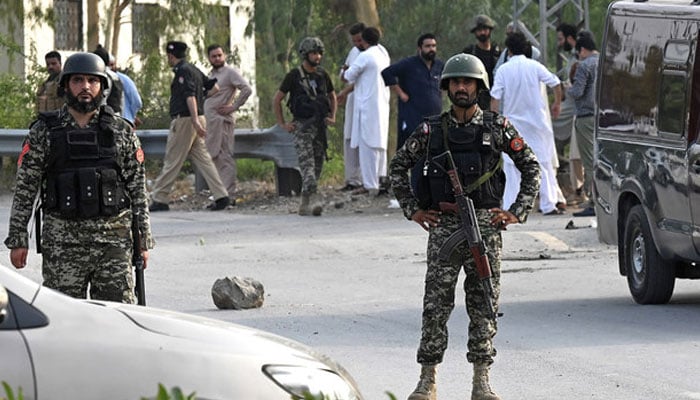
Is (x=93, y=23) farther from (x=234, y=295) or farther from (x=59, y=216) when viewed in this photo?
(x=59, y=216)

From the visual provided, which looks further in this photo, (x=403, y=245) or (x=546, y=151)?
(x=546, y=151)

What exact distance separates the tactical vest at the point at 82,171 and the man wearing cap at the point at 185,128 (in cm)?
1067

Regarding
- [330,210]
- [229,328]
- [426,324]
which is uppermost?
[229,328]

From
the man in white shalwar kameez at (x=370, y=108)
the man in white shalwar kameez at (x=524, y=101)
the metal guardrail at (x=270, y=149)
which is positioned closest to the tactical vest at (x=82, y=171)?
the man in white shalwar kameez at (x=524, y=101)

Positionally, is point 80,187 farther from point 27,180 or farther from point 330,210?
point 330,210

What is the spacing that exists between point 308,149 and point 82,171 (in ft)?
35.3

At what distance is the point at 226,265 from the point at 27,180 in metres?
6.76

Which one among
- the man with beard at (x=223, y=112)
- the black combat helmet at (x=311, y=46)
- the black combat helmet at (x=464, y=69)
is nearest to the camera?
the black combat helmet at (x=464, y=69)

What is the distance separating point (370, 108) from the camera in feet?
64.8

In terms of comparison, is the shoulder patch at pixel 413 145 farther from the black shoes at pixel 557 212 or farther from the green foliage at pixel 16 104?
the green foliage at pixel 16 104

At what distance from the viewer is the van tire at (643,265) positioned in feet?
38.0

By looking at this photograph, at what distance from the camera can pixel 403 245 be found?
1570 centimetres

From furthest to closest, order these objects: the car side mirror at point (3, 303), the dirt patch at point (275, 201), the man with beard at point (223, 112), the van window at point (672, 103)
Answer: the man with beard at point (223, 112)
the dirt patch at point (275, 201)
the van window at point (672, 103)
the car side mirror at point (3, 303)

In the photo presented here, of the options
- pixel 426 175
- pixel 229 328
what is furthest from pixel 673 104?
pixel 229 328
